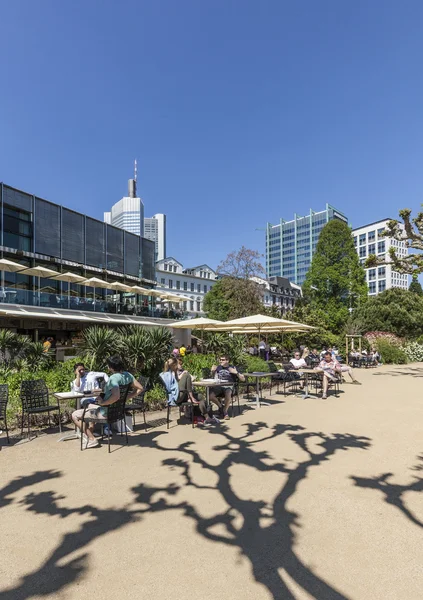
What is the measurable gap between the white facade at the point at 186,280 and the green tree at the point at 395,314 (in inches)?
1497

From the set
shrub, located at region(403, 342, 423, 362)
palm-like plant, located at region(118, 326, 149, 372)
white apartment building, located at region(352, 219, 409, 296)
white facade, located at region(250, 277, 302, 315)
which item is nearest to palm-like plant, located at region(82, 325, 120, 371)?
palm-like plant, located at region(118, 326, 149, 372)

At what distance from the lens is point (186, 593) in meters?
2.60

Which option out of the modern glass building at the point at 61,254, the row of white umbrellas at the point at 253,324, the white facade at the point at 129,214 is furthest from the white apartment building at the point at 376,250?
the row of white umbrellas at the point at 253,324

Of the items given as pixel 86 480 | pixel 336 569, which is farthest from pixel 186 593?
pixel 86 480

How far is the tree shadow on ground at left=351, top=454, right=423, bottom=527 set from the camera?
12.8 ft

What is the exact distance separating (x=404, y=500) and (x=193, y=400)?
14.0 ft

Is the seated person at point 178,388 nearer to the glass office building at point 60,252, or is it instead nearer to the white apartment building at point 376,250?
Answer: the glass office building at point 60,252

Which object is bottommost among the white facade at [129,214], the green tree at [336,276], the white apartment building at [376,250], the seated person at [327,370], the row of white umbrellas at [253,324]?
the seated person at [327,370]

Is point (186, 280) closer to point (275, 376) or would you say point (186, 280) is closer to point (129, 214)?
point (275, 376)

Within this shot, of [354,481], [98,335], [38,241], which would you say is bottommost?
[354,481]

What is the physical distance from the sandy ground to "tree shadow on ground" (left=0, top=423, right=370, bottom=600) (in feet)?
0.05

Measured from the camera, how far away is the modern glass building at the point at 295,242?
13688 cm

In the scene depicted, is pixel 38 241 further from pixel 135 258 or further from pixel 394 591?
pixel 394 591

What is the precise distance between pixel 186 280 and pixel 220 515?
75.0 meters
